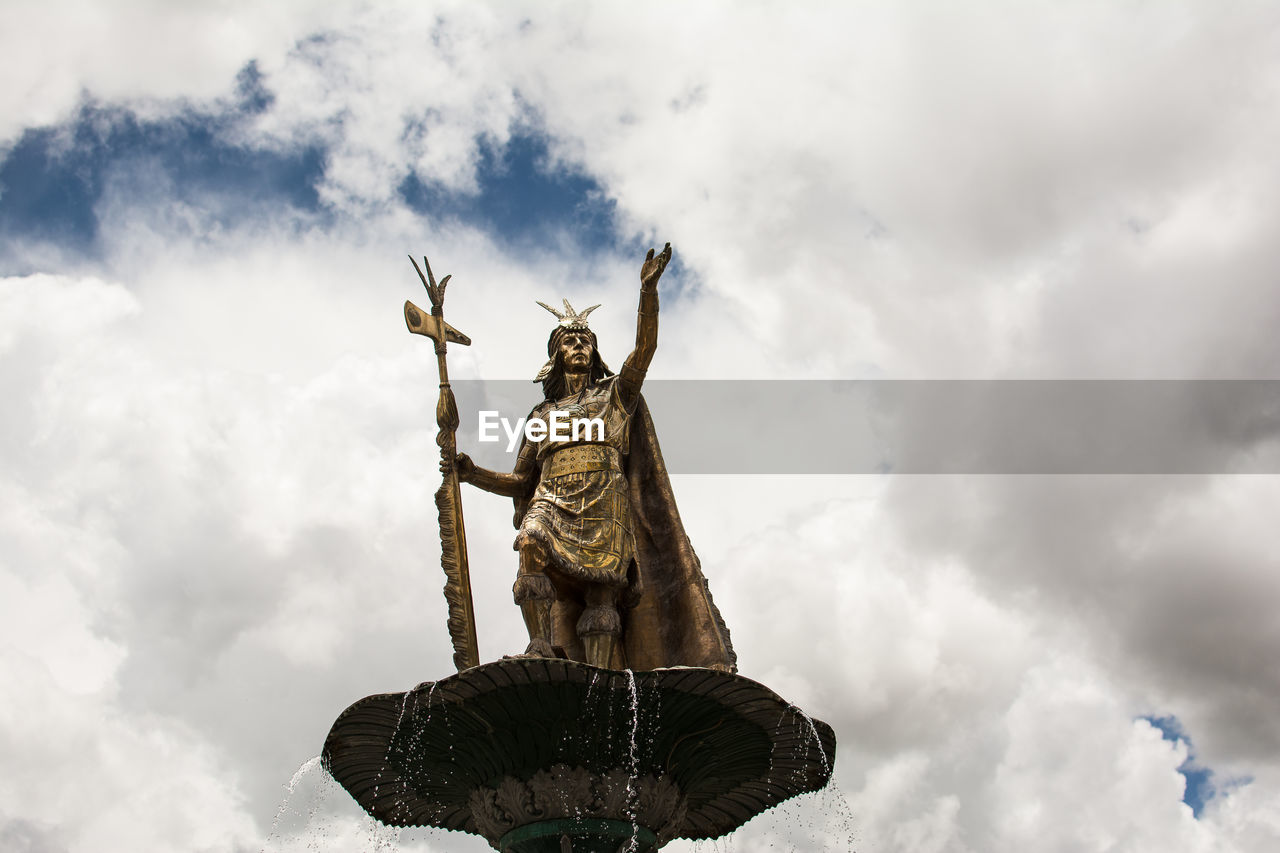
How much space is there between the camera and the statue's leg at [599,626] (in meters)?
10.5

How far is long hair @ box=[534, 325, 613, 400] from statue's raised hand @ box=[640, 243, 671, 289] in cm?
156

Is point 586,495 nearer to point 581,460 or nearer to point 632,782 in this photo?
point 581,460

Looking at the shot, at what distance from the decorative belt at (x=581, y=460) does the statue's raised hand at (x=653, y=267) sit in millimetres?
1692

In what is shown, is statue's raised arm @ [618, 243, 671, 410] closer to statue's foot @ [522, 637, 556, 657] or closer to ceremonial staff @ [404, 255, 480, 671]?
ceremonial staff @ [404, 255, 480, 671]

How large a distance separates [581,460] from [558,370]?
5.30 ft

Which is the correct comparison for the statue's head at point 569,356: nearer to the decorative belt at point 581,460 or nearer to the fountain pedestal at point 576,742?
the decorative belt at point 581,460

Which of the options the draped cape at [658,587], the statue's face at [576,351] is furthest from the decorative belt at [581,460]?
the statue's face at [576,351]

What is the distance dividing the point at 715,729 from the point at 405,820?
12.1 feet

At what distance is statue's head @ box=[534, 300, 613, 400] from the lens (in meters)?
12.5

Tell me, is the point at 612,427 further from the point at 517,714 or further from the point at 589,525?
the point at 517,714

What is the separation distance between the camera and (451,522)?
11570 mm

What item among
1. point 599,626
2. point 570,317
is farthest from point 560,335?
point 599,626

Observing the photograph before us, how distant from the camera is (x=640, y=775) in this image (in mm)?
9688

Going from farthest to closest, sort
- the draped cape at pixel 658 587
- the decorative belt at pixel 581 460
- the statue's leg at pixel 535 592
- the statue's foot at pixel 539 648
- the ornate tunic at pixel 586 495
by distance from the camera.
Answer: the decorative belt at pixel 581 460 < the draped cape at pixel 658 587 < the ornate tunic at pixel 586 495 < the statue's leg at pixel 535 592 < the statue's foot at pixel 539 648
